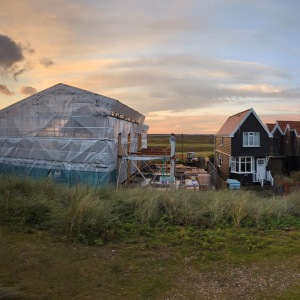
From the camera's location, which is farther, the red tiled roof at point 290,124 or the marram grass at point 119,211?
the red tiled roof at point 290,124

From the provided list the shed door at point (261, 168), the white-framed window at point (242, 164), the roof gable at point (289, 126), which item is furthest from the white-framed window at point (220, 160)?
the roof gable at point (289, 126)

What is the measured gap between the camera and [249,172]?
3153 cm

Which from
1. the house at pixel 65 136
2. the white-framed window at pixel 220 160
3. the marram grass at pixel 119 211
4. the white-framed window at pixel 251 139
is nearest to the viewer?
the marram grass at pixel 119 211

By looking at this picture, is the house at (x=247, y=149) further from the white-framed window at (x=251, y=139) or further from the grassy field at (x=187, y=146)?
the grassy field at (x=187, y=146)

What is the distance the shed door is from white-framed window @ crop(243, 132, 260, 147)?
1.69 metres

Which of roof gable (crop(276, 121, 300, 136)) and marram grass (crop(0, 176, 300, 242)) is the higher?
roof gable (crop(276, 121, 300, 136))

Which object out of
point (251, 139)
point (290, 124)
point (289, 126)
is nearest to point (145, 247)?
point (251, 139)

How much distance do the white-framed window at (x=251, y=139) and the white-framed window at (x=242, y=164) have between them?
Result: 122 centimetres

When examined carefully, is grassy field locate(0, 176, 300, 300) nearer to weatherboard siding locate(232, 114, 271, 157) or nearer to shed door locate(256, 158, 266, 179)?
weatherboard siding locate(232, 114, 271, 157)

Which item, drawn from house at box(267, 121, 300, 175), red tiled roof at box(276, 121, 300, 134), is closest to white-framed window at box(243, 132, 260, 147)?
house at box(267, 121, 300, 175)

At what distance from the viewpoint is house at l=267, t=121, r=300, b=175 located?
37.2 meters

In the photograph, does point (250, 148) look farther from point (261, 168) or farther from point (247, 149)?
point (261, 168)

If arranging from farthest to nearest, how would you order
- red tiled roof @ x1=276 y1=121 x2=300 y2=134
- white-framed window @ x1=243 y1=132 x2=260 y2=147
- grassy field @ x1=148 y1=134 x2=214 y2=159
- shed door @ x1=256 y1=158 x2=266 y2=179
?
grassy field @ x1=148 y1=134 x2=214 y2=159 < red tiled roof @ x1=276 y1=121 x2=300 y2=134 < shed door @ x1=256 y1=158 x2=266 y2=179 < white-framed window @ x1=243 y1=132 x2=260 y2=147

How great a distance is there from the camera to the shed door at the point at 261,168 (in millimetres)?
32094
